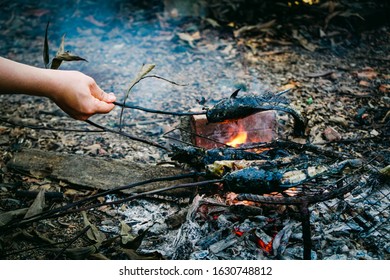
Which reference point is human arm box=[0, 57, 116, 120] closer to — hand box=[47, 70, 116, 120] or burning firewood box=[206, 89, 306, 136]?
hand box=[47, 70, 116, 120]

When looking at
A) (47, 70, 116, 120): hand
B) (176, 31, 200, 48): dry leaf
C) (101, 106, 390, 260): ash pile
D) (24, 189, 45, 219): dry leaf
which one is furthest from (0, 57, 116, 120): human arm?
(176, 31, 200, 48): dry leaf

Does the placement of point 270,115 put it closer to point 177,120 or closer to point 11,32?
point 177,120

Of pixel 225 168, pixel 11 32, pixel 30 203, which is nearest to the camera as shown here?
pixel 225 168

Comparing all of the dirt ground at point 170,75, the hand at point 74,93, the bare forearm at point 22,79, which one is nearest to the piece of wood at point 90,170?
the dirt ground at point 170,75

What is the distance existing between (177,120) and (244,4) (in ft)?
7.77

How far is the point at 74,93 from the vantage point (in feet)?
5.14

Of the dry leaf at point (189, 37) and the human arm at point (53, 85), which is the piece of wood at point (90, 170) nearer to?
the human arm at point (53, 85)

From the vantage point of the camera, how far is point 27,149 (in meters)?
2.48

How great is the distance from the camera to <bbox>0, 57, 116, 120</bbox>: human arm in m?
1.51

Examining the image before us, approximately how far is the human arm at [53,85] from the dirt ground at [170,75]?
2.30 feet

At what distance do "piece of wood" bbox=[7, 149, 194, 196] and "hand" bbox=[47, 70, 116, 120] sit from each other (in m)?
0.66

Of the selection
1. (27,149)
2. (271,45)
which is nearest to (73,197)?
(27,149)

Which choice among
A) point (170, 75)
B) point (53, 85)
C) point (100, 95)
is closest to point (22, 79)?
point (53, 85)

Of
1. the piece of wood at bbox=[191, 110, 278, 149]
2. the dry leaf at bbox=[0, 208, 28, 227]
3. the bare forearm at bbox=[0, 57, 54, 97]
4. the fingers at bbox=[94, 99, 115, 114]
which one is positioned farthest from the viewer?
the piece of wood at bbox=[191, 110, 278, 149]
